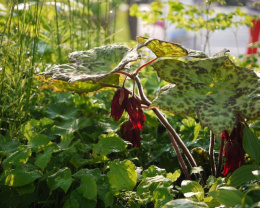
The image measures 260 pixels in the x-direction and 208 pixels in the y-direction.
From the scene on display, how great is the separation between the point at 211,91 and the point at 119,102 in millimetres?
273

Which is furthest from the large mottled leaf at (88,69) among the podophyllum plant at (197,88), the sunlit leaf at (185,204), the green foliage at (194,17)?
the green foliage at (194,17)

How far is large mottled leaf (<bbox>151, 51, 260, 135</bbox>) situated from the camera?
1.10 meters

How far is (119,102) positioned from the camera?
51.1 inches

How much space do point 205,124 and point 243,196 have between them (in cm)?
22

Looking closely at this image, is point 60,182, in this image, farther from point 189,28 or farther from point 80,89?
point 189,28

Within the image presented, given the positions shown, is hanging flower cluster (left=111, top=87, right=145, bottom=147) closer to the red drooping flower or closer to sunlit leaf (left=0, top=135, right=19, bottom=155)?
the red drooping flower

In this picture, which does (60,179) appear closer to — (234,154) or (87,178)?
(87,178)

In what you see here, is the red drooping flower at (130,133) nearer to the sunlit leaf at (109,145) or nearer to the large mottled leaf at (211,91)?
the sunlit leaf at (109,145)

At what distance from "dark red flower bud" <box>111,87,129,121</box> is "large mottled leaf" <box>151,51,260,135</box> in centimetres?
14

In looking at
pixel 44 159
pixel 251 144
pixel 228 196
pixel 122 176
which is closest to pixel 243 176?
pixel 251 144

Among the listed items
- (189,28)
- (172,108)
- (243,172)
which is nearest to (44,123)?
(172,108)

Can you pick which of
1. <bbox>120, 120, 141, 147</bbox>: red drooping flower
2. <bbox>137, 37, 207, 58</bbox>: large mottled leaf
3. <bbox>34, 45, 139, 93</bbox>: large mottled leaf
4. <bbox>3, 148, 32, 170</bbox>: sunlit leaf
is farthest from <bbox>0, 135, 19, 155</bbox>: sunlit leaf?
<bbox>137, 37, 207, 58</bbox>: large mottled leaf

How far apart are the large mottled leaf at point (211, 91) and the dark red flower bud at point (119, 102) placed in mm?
144

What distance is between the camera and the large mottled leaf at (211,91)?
1.10 meters
